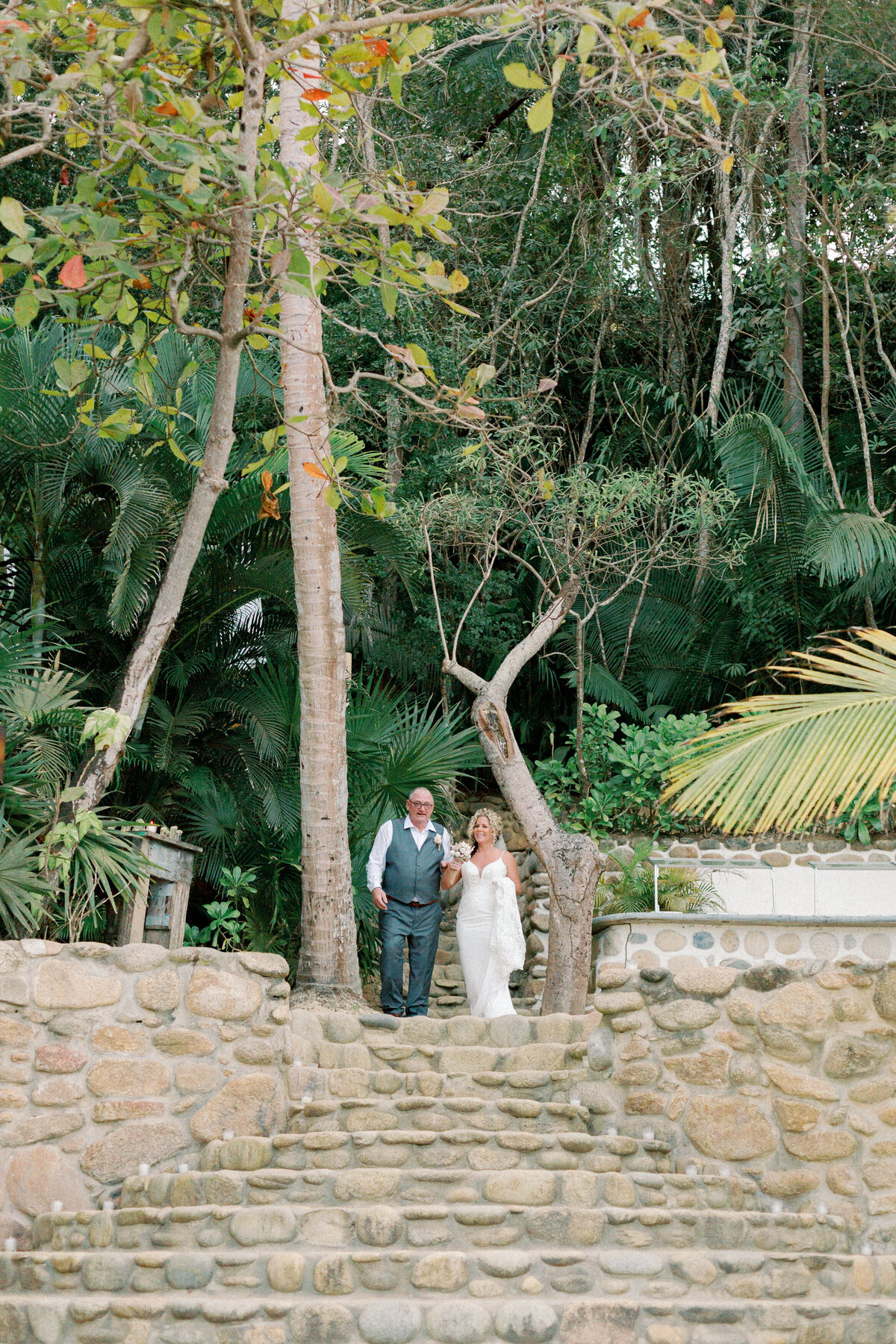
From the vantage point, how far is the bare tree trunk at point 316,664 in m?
6.79

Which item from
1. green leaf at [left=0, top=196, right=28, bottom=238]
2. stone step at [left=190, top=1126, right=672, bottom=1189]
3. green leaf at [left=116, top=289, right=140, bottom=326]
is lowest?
stone step at [left=190, top=1126, right=672, bottom=1189]

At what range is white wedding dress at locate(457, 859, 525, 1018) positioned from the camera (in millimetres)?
6922

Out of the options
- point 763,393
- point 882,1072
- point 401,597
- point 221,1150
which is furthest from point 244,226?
point 763,393

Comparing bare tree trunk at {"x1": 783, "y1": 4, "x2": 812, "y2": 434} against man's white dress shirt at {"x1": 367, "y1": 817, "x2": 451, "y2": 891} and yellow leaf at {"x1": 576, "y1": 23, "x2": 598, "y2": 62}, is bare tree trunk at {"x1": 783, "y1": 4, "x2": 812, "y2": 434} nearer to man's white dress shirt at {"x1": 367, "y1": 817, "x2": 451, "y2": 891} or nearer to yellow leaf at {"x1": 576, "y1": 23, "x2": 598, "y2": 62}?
man's white dress shirt at {"x1": 367, "y1": 817, "x2": 451, "y2": 891}

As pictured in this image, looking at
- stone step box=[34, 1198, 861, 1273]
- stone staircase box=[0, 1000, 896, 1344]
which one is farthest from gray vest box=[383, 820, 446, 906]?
stone step box=[34, 1198, 861, 1273]

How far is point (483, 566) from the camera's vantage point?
34.1 ft

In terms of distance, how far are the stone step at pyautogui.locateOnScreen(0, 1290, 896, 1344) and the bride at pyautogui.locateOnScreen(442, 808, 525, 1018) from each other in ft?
8.07

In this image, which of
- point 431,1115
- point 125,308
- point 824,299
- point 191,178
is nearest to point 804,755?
point 431,1115

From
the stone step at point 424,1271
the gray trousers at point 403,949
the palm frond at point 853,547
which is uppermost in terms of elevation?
the palm frond at point 853,547

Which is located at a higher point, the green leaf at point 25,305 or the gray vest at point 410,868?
the green leaf at point 25,305

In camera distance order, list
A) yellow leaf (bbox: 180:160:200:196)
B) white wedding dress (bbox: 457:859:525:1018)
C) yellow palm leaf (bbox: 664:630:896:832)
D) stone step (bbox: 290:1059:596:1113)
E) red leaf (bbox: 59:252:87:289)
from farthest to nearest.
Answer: white wedding dress (bbox: 457:859:525:1018)
stone step (bbox: 290:1059:596:1113)
yellow leaf (bbox: 180:160:200:196)
red leaf (bbox: 59:252:87:289)
yellow palm leaf (bbox: 664:630:896:832)

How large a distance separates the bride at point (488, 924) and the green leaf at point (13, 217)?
399 centimetres

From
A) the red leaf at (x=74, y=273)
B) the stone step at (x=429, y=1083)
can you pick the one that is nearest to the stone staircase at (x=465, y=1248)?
the stone step at (x=429, y=1083)

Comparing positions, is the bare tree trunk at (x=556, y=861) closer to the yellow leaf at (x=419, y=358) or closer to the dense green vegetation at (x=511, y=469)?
the dense green vegetation at (x=511, y=469)
